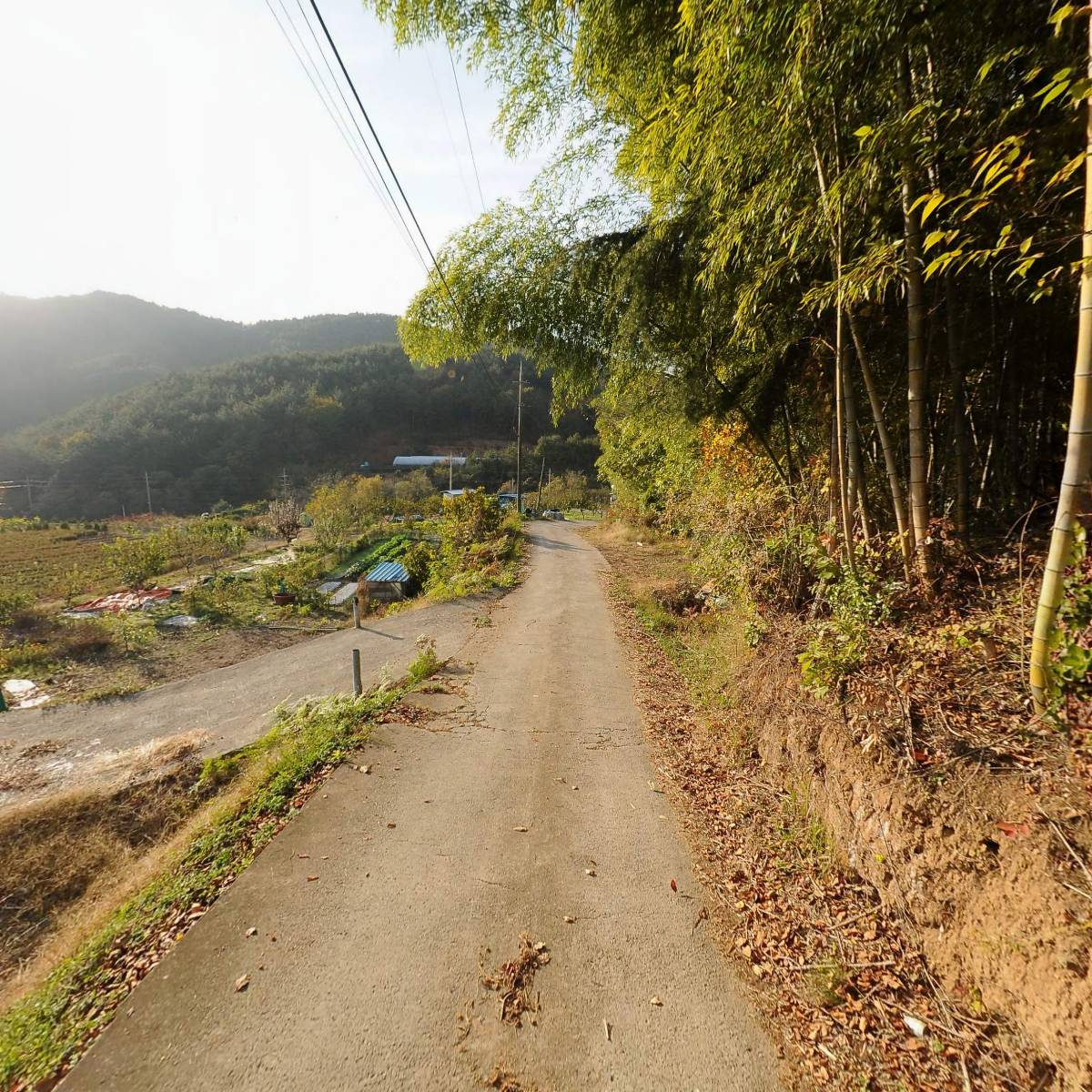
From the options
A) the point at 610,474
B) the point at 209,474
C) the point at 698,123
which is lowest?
the point at 209,474

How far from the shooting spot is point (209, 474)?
147 ft

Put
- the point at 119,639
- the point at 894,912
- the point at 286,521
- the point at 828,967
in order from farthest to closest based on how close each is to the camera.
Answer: the point at 286,521 < the point at 119,639 < the point at 894,912 < the point at 828,967

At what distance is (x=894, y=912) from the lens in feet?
6.59

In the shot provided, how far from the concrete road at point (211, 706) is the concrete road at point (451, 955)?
3.08 m

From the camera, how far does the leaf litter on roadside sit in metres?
1.82

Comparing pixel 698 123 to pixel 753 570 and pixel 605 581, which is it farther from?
pixel 605 581

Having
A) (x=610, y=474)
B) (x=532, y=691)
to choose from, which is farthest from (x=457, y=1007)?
(x=610, y=474)

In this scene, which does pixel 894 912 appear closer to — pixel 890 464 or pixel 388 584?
pixel 890 464

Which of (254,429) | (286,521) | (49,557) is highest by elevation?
(254,429)

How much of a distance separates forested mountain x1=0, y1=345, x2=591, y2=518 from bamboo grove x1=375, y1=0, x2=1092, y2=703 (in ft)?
101

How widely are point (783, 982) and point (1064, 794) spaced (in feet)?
4.12

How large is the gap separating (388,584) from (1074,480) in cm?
1273

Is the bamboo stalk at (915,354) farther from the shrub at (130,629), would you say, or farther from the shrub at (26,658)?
the shrub at (26,658)

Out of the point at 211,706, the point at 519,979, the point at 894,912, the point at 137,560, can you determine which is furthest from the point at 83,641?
the point at 894,912
